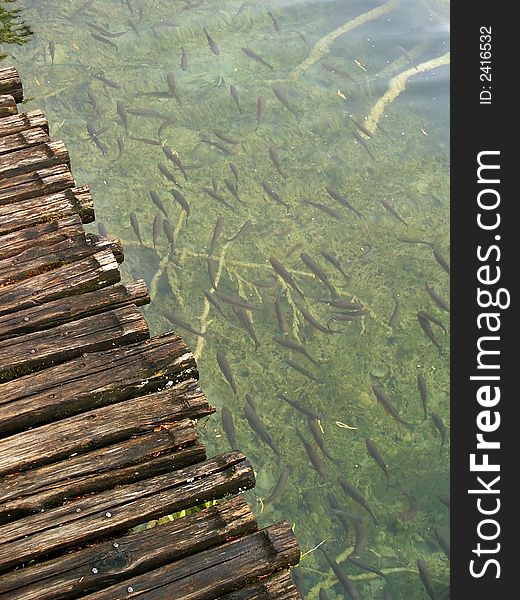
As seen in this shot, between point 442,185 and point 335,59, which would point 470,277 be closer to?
point 442,185

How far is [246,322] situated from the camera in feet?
26.1

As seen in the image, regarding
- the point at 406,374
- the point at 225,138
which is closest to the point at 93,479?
the point at 406,374

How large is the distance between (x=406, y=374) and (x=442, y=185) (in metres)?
2.80

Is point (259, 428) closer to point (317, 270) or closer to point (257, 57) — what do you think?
point (317, 270)

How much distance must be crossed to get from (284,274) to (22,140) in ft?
11.9

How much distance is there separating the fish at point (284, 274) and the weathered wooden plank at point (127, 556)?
503cm

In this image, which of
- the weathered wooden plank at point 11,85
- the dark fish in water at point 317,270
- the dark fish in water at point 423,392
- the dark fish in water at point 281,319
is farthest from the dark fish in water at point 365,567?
the weathered wooden plank at point 11,85

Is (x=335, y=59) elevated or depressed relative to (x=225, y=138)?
elevated

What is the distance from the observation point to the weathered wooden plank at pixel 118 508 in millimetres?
3201

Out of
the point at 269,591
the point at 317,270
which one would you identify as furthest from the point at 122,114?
the point at 269,591

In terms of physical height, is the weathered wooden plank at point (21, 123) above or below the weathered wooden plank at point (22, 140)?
above

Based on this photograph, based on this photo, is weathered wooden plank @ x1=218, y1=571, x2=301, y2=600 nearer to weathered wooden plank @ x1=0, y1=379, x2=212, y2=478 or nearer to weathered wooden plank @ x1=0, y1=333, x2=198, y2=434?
weathered wooden plank @ x1=0, y1=379, x2=212, y2=478

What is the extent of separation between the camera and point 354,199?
9.41 metres

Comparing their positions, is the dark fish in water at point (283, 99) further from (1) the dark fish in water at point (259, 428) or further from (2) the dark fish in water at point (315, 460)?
(2) the dark fish in water at point (315, 460)
